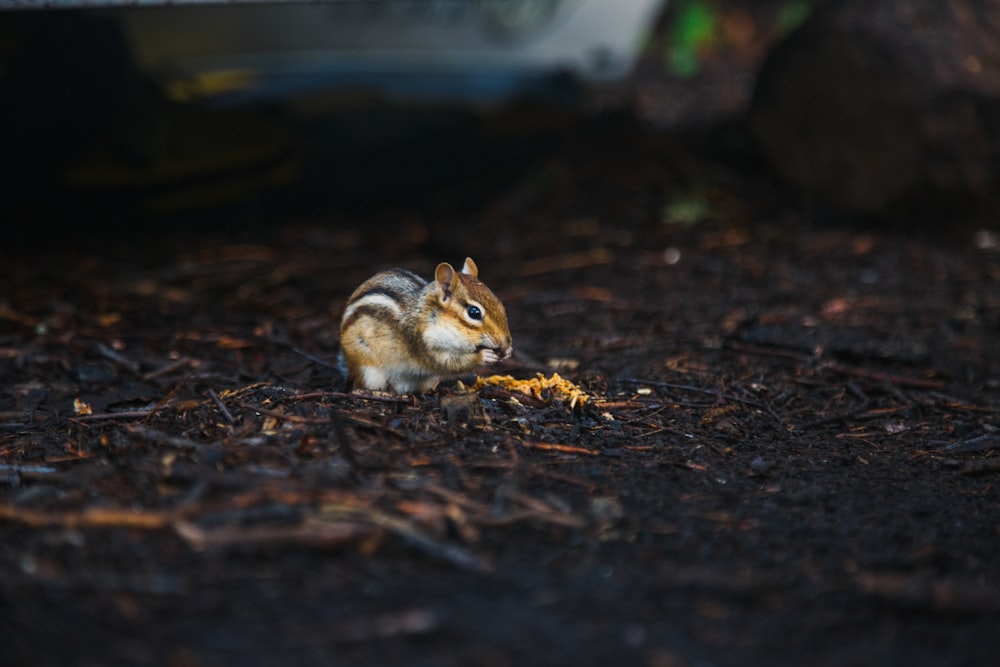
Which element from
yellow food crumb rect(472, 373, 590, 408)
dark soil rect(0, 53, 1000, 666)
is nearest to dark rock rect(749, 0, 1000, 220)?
dark soil rect(0, 53, 1000, 666)

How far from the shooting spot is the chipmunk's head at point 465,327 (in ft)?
12.6

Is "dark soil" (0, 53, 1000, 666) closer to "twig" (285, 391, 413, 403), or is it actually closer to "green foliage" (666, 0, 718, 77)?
"twig" (285, 391, 413, 403)

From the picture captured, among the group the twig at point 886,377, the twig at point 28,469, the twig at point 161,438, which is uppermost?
the twig at point 161,438

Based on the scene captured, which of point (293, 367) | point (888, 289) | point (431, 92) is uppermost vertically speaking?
point (431, 92)

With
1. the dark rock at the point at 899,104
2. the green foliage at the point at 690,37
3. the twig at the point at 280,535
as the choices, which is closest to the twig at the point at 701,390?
the twig at the point at 280,535

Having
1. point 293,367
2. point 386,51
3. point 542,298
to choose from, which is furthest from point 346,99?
point 293,367

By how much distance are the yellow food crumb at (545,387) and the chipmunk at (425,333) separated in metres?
0.10

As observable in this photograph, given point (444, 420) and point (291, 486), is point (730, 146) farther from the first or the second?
point (291, 486)

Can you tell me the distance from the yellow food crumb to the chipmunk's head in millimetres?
106

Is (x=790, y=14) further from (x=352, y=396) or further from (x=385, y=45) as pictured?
(x=352, y=396)

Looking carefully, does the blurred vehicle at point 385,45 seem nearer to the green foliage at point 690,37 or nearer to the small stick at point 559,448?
the green foliage at point 690,37

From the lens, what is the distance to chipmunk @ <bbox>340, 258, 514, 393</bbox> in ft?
12.6

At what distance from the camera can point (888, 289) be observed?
5828 millimetres

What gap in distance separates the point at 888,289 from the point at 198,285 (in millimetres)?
3802
